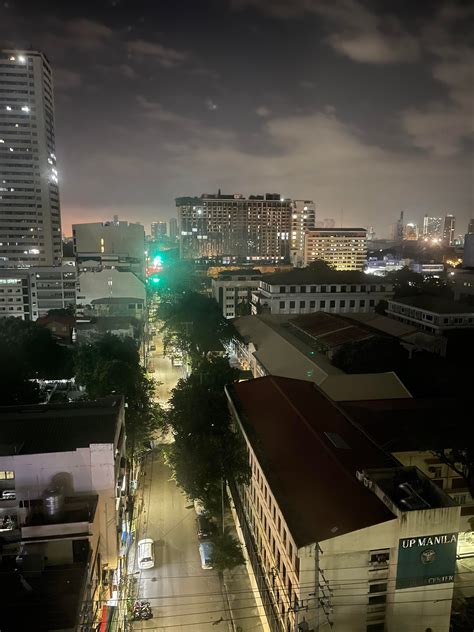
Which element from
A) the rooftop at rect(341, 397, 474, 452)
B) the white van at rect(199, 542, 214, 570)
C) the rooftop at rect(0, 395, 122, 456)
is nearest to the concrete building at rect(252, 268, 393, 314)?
the rooftop at rect(341, 397, 474, 452)

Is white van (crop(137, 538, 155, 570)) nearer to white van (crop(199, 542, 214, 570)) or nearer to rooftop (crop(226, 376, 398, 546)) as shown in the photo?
white van (crop(199, 542, 214, 570))

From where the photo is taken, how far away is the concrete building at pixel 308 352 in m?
21.8

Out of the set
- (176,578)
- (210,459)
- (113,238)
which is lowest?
(176,578)

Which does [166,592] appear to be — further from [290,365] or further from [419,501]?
[290,365]

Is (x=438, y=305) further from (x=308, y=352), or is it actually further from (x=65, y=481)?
(x=65, y=481)

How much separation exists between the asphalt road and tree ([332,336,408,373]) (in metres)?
11.6

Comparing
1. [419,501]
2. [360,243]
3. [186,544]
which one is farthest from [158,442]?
[360,243]

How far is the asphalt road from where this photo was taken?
13.3 metres

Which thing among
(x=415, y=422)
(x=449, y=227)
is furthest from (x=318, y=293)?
(x=449, y=227)

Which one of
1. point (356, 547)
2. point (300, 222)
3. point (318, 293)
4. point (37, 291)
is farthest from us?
point (300, 222)

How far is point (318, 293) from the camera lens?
46.1 metres

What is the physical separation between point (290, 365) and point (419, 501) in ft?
51.1

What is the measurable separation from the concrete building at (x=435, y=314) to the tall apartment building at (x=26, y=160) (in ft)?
162

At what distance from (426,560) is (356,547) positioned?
1796 millimetres
